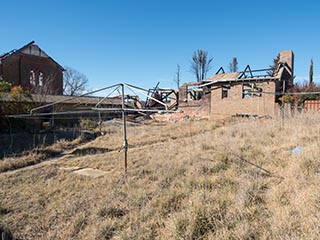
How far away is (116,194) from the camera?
4160 millimetres

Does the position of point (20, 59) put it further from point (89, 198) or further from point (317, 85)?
point (317, 85)

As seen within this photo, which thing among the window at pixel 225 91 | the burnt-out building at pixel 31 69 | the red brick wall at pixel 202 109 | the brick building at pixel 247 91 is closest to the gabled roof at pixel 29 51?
the burnt-out building at pixel 31 69

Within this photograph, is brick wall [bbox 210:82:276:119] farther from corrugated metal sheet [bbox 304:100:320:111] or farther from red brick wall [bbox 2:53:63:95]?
red brick wall [bbox 2:53:63:95]

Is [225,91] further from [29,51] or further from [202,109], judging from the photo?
[29,51]

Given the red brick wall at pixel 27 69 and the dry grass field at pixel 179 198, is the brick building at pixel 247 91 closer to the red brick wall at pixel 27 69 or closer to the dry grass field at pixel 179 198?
the dry grass field at pixel 179 198

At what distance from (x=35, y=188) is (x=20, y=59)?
21.8 m

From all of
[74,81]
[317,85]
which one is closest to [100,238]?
[317,85]

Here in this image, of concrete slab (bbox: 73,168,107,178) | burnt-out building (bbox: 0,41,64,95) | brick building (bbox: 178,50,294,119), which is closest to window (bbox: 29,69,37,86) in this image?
burnt-out building (bbox: 0,41,64,95)

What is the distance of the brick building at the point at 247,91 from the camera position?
53.3ft

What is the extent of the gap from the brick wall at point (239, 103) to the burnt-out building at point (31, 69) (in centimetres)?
1399

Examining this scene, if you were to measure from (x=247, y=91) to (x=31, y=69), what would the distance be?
20.4 m

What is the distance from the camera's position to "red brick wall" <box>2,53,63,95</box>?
21.5m

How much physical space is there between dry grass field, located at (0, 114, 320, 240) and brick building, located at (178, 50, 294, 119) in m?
10.3

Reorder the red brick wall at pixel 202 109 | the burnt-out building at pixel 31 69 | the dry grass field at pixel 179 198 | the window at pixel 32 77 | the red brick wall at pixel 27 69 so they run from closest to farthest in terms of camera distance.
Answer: the dry grass field at pixel 179 198
the red brick wall at pixel 202 109
the burnt-out building at pixel 31 69
the red brick wall at pixel 27 69
the window at pixel 32 77
